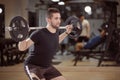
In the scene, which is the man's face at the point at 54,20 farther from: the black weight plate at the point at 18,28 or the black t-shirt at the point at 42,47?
the black weight plate at the point at 18,28

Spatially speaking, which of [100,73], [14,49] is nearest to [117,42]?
[100,73]

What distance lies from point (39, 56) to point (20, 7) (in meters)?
7.82

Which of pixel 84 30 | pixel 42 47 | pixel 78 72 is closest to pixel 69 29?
pixel 42 47

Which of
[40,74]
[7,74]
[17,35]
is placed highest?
[17,35]

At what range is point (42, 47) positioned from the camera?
11.2ft

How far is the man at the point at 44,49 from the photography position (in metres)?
3.38

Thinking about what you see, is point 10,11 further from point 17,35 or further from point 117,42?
point 17,35

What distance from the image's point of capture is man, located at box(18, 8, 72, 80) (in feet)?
11.1

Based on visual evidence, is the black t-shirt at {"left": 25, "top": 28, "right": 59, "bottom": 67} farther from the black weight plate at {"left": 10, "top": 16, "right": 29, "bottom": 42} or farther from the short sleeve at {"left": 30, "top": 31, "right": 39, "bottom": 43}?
the black weight plate at {"left": 10, "top": 16, "right": 29, "bottom": 42}

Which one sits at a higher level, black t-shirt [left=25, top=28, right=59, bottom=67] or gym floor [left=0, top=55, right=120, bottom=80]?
black t-shirt [left=25, top=28, right=59, bottom=67]

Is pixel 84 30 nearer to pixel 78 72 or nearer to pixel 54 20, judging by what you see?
pixel 78 72

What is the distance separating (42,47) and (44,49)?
0.03m

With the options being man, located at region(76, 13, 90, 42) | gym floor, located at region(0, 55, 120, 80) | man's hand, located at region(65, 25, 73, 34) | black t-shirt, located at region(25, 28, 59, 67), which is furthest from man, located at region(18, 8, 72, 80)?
man, located at region(76, 13, 90, 42)

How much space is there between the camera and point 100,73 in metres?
7.44
